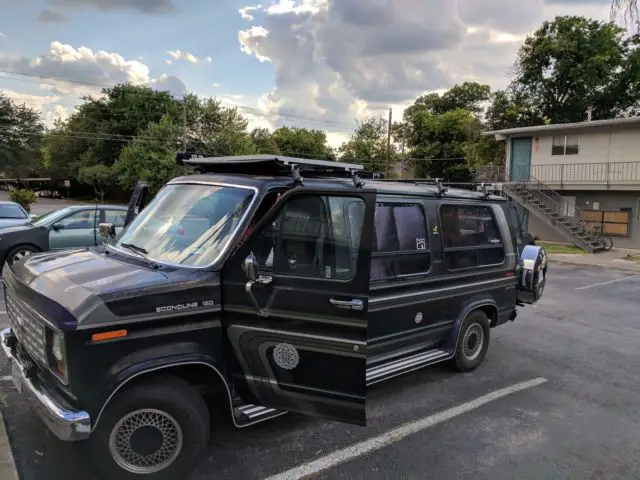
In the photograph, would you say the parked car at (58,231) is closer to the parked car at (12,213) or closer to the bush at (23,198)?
the parked car at (12,213)

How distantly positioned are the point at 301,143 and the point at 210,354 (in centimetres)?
6399

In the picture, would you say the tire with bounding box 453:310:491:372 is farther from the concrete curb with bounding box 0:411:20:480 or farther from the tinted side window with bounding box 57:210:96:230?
the tinted side window with bounding box 57:210:96:230

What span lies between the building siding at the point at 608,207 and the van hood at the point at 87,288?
23866 millimetres

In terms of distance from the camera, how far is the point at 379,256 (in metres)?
4.64

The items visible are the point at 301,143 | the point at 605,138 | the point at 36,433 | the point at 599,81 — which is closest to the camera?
the point at 36,433

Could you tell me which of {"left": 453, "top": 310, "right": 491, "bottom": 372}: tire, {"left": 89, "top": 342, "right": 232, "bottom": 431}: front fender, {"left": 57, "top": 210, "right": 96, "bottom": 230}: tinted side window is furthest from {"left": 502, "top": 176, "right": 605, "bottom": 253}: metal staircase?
{"left": 89, "top": 342, "right": 232, "bottom": 431}: front fender

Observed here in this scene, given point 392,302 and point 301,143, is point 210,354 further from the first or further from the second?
point 301,143

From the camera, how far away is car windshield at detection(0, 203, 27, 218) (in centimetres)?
1376

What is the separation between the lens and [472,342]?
5.88 meters

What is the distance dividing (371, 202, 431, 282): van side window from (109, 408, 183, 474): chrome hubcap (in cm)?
217

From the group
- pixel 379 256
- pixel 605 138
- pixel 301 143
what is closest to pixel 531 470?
pixel 379 256

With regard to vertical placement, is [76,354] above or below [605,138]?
below

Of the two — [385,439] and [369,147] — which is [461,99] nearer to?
[369,147]

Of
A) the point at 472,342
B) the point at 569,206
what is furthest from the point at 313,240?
the point at 569,206
